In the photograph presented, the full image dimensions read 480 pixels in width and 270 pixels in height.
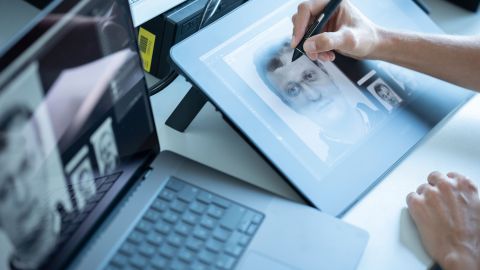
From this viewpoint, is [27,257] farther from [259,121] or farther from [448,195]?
[448,195]

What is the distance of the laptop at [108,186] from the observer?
18.2 inches

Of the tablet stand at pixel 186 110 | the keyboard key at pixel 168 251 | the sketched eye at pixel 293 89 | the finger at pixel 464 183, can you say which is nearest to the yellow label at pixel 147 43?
the tablet stand at pixel 186 110

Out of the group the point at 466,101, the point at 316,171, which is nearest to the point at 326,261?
the point at 316,171

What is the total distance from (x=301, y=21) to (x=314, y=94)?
0.32ft

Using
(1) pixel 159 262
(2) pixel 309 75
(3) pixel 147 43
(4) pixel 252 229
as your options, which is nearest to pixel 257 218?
(4) pixel 252 229

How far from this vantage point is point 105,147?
0.57 meters

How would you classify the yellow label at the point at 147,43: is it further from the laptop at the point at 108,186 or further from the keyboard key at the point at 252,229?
the keyboard key at the point at 252,229

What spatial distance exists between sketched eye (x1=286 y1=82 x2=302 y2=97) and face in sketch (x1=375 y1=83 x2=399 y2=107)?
12 centimetres

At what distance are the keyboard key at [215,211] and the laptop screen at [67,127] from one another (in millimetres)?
92

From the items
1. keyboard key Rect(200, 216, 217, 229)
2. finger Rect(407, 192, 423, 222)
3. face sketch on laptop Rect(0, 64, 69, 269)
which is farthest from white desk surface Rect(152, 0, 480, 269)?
face sketch on laptop Rect(0, 64, 69, 269)

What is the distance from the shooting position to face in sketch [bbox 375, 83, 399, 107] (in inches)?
29.8

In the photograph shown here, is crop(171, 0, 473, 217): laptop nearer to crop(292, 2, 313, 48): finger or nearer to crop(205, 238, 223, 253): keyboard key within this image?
crop(292, 2, 313, 48): finger

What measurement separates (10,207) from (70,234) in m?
0.10

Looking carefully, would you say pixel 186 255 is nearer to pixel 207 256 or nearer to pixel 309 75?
pixel 207 256
